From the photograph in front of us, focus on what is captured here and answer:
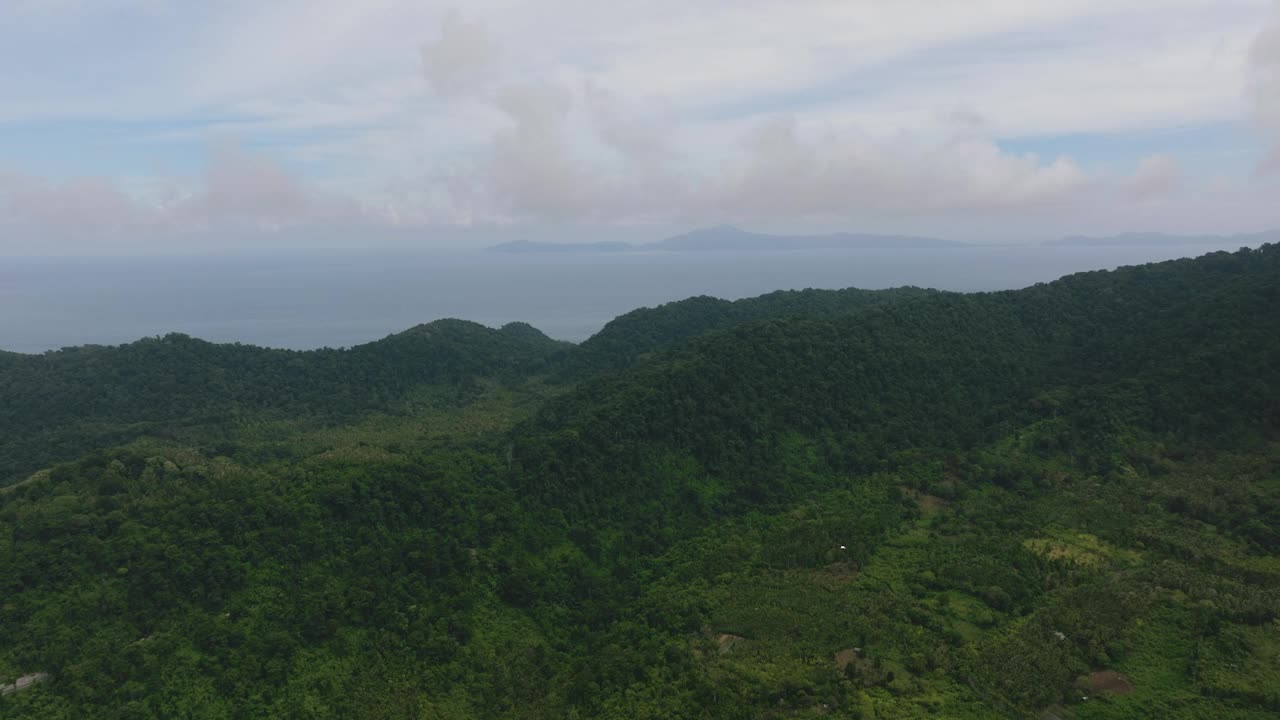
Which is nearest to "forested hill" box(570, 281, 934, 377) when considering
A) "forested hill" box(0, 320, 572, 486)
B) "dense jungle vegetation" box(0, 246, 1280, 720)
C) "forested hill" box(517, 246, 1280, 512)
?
"forested hill" box(0, 320, 572, 486)

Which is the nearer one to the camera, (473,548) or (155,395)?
(473,548)

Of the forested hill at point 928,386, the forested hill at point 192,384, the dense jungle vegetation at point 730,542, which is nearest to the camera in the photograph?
the dense jungle vegetation at point 730,542

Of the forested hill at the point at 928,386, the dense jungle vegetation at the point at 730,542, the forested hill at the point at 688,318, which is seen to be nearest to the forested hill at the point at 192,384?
the dense jungle vegetation at the point at 730,542

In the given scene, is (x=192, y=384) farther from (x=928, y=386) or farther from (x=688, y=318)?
(x=928, y=386)

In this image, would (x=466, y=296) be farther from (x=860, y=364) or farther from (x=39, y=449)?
(x=860, y=364)

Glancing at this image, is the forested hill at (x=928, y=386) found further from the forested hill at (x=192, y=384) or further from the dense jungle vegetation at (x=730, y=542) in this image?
the forested hill at (x=192, y=384)

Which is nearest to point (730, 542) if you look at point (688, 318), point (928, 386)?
point (928, 386)

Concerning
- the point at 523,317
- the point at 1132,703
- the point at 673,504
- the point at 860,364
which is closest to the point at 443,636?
the point at 673,504
